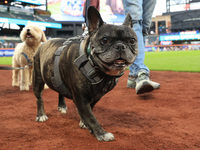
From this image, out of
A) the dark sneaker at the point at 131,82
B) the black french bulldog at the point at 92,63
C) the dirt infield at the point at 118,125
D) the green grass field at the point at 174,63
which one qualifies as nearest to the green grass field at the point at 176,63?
the green grass field at the point at 174,63

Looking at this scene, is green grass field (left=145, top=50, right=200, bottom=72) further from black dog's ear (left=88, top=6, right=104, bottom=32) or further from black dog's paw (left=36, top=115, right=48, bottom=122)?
black dog's ear (left=88, top=6, right=104, bottom=32)

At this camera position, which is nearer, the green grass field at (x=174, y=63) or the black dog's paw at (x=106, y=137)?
the black dog's paw at (x=106, y=137)

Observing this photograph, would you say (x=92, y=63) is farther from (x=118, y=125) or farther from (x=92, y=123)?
(x=118, y=125)

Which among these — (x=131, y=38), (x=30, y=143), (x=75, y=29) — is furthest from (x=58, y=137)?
(x=75, y=29)

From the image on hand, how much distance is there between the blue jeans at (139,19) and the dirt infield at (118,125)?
50cm

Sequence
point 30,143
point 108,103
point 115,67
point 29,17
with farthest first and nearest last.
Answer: point 29,17
point 108,103
point 30,143
point 115,67

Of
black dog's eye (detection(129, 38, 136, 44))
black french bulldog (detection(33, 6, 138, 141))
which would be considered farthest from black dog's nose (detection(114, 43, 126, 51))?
black dog's eye (detection(129, 38, 136, 44))

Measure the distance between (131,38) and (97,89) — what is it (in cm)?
49

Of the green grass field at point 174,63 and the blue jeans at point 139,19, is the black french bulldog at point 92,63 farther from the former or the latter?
the green grass field at point 174,63

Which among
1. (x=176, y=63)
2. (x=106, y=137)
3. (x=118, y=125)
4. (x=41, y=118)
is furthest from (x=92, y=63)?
(x=176, y=63)

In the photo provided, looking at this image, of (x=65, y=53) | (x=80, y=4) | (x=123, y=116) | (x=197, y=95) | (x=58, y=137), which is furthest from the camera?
(x=80, y=4)

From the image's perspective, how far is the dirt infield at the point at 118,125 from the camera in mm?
1663

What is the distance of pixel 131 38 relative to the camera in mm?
1613

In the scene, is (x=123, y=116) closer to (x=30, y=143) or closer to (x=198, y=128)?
(x=198, y=128)
